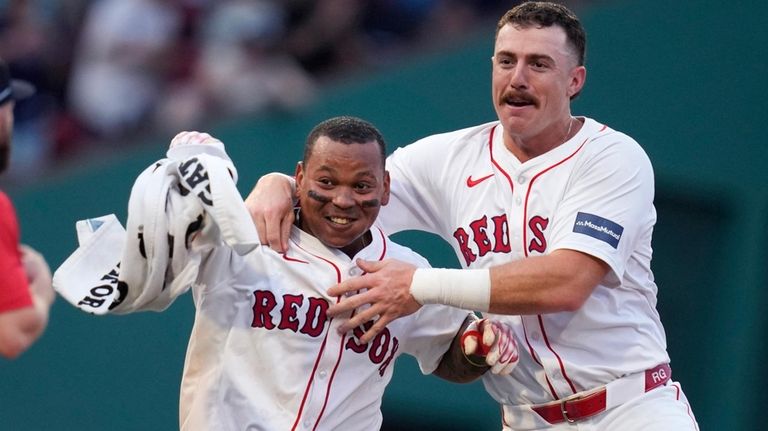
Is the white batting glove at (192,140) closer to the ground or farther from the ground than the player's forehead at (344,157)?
closer to the ground

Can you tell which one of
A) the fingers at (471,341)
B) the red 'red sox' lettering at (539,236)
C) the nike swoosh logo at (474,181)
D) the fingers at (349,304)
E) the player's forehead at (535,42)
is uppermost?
the player's forehead at (535,42)

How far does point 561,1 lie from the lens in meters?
7.05

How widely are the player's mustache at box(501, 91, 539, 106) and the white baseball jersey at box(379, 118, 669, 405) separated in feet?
0.67

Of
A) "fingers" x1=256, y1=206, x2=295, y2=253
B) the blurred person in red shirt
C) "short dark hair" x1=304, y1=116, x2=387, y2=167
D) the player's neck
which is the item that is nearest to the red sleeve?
the blurred person in red shirt

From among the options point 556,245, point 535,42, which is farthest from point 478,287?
point 535,42

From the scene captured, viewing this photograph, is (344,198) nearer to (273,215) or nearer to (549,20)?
(273,215)

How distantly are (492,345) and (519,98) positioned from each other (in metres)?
0.82

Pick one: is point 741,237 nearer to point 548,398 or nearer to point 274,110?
point 274,110

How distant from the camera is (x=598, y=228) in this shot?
3.92 meters

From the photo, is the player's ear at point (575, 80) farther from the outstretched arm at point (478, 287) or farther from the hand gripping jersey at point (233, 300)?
the hand gripping jersey at point (233, 300)

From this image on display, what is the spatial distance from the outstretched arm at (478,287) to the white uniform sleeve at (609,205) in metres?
0.06

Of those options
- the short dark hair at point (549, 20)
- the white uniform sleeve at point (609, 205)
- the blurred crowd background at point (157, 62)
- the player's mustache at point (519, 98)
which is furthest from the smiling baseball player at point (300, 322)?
the blurred crowd background at point (157, 62)

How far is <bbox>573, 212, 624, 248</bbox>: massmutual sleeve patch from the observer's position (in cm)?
392

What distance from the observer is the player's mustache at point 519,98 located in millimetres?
4082
